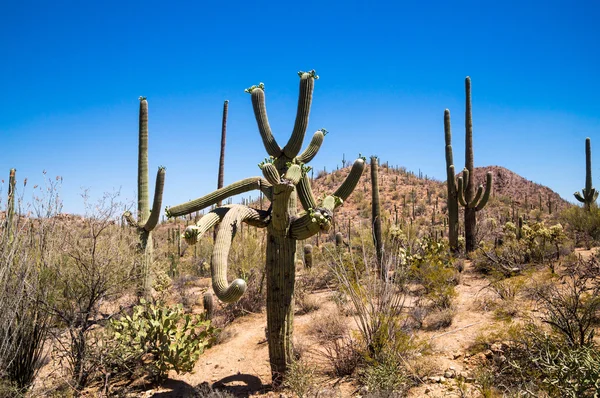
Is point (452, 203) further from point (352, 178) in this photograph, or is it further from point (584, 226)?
point (352, 178)

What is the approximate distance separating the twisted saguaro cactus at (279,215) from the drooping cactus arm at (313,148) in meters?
0.02

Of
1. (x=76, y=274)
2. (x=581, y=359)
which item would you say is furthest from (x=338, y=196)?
(x=76, y=274)

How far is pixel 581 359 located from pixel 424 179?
127ft

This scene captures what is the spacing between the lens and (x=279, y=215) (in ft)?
18.0

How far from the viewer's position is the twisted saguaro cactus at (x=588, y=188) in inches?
694

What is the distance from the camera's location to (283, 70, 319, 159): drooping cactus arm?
19.7 ft

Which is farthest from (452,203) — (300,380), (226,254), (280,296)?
(226,254)

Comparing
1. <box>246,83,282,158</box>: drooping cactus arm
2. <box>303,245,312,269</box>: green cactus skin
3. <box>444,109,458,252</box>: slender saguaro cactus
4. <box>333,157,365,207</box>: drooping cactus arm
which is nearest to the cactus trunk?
<box>333,157,365,207</box>: drooping cactus arm

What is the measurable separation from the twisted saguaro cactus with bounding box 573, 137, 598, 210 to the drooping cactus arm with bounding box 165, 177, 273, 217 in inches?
660

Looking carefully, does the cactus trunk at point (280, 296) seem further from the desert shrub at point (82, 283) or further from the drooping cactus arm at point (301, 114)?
the desert shrub at point (82, 283)

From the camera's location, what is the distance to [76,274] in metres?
6.98

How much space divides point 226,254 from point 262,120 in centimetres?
226

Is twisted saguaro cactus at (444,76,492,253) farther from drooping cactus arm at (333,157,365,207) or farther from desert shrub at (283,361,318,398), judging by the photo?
desert shrub at (283,361,318,398)

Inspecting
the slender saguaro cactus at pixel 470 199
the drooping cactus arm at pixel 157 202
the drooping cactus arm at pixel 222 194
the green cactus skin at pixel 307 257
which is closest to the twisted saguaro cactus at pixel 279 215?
the drooping cactus arm at pixel 222 194
